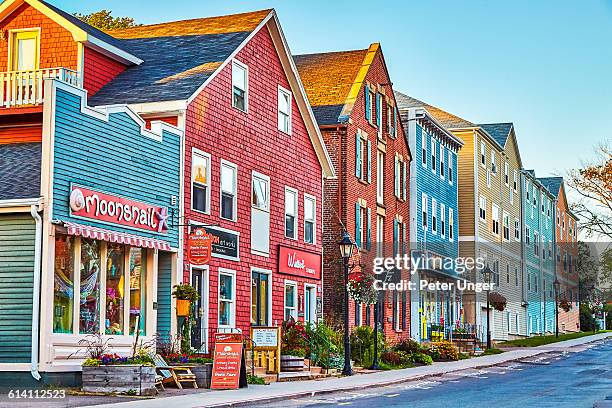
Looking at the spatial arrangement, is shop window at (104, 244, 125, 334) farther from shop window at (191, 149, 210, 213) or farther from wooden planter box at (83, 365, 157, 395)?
shop window at (191, 149, 210, 213)

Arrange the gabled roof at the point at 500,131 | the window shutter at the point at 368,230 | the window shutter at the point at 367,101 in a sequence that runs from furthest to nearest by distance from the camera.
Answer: the gabled roof at the point at 500,131 < the window shutter at the point at 367,101 < the window shutter at the point at 368,230

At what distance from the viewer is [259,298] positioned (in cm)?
2920

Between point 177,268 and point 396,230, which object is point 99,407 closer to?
point 177,268

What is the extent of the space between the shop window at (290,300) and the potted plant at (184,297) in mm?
7431

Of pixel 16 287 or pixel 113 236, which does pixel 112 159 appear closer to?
pixel 113 236

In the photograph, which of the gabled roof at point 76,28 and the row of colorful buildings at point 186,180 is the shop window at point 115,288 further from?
the gabled roof at point 76,28

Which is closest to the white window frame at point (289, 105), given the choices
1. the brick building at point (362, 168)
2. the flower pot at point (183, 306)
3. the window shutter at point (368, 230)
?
the brick building at point (362, 168)

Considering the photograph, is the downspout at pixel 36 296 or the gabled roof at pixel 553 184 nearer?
the downspout at pixel 36 296

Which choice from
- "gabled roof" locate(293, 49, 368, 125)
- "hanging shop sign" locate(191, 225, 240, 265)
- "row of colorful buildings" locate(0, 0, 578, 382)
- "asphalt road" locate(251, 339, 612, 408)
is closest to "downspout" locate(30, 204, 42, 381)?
"row of colorful buildings" locate(0, 0, 578, 382)

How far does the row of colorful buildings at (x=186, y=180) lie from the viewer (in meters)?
20.1

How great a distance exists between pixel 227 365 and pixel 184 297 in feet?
8.77

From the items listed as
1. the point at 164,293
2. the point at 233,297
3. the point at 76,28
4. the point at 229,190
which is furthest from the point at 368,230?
the point at 76,28

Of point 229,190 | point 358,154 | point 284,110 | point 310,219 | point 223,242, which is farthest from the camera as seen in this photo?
point 358,154

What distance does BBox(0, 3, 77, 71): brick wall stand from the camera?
25250 mm
